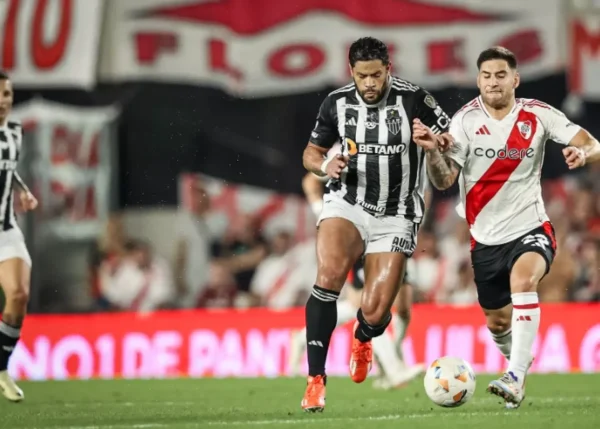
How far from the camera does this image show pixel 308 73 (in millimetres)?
16125

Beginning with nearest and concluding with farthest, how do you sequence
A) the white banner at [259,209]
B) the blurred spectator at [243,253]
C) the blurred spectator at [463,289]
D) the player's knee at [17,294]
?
the player's knee at [17,294] → the blurred spectator at [463,289] → the blurred spectator at [243,253] → the white banner at [259,209]

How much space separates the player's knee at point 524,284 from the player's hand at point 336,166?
1.23 metres

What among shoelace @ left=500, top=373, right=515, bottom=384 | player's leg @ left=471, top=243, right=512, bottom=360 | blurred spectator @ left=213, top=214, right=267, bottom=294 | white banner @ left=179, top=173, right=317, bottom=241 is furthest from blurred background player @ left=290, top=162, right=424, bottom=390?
white banner @ left=179, top=173, right=317, bottom=241

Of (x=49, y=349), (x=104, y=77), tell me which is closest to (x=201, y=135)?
(x=104, y=77)

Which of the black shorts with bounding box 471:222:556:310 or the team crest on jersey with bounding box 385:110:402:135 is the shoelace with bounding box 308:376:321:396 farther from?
the team crest on jersey with bounding box 385:110:402:135

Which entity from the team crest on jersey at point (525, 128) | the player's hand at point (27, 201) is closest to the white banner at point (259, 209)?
the player's hand at point (27, 201)

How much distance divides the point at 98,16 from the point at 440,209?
481 cm

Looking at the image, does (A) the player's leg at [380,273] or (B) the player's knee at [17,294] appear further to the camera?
(B) the player's knee at [17,294]

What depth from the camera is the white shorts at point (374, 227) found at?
815 centimetres

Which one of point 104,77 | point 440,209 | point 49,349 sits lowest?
point 49,349

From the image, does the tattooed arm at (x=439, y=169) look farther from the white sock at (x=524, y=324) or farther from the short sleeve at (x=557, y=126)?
the white sock at (x=524, y=324)

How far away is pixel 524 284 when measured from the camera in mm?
7734

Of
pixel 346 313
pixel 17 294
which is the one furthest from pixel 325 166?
pixel 346 313

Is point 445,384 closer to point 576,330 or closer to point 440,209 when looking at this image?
point 576,330
